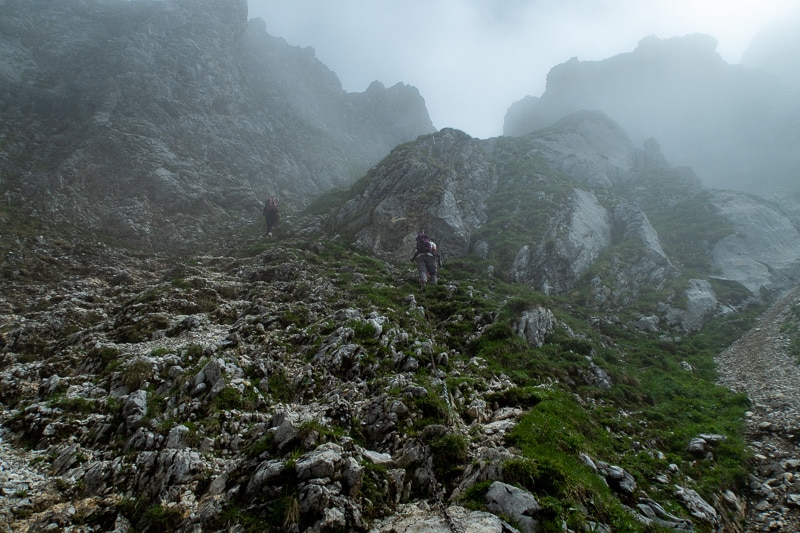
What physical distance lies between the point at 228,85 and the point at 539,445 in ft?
219

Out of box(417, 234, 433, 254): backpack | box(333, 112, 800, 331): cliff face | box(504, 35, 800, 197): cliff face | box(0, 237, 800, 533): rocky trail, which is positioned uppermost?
box(504, 35, 800, 197): cliff face

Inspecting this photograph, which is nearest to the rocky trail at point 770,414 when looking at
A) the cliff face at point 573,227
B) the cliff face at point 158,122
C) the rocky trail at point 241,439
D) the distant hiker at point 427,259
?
the rocky trail at point 241,439

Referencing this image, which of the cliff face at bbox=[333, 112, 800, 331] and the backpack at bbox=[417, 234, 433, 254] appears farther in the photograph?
the cliff face at bbox=[333, 112, 800, 331]

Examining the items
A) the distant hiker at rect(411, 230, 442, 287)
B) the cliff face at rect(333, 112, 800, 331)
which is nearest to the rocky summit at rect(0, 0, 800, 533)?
the cliff face at rect(333, 112, 800, 331)

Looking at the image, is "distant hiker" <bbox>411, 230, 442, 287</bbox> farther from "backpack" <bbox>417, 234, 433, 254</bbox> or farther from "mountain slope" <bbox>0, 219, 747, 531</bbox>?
"mountain slope" <bbox>0, 219, 747, 531</bbox>

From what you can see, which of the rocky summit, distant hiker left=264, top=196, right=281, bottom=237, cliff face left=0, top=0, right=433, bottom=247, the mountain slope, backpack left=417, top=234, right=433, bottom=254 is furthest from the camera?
distant hiker left=264, top=196, right=281, bottom=237

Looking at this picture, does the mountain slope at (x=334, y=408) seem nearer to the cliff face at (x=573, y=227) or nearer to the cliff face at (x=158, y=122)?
the cliff face at (x=573, y=227)

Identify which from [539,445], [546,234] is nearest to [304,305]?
[539,445]

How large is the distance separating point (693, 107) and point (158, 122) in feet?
337

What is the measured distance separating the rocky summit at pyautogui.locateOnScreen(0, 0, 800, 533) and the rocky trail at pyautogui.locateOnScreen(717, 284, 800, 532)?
101 mm

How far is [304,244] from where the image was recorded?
29203 mm

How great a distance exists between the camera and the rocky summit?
862cm

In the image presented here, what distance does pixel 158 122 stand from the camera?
44.2 metres

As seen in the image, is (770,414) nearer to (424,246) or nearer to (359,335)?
(359,335)
